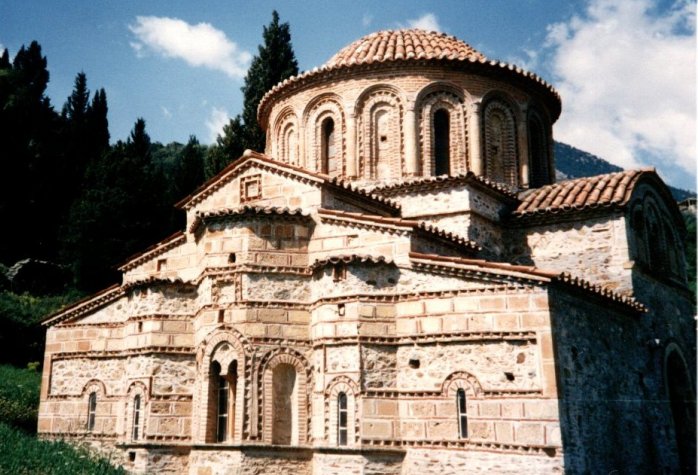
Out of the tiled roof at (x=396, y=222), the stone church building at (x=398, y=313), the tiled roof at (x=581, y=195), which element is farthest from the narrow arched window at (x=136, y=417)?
the tiled roof at (x=581, y=195)

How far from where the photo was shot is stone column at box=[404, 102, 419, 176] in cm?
1516

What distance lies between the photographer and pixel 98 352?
14.0m

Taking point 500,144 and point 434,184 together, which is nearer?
point 434,184

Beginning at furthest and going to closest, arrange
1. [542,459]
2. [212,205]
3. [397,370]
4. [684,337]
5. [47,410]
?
[684,337] < [47,410] < [212,205] < [397,370] < [542,459]

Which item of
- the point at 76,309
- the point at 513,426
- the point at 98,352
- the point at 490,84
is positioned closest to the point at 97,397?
the point at 98,352

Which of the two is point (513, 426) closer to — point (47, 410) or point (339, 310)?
point (339, 310)

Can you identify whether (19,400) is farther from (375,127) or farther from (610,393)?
(610,393)

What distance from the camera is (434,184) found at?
1421 cm

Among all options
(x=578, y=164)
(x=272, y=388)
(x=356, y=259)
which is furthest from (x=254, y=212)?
(x=578, y=164)

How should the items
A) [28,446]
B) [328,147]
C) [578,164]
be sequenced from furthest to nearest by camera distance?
1. [578,164]
2. [328,147]
3. [28,446]

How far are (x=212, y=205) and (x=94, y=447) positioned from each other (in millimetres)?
5073

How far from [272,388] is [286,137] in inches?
303

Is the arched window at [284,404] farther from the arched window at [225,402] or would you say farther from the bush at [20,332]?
the bush at [20,332]

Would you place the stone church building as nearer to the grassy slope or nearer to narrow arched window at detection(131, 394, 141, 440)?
narrow arched window at detection(131, 394, 141, 440)
